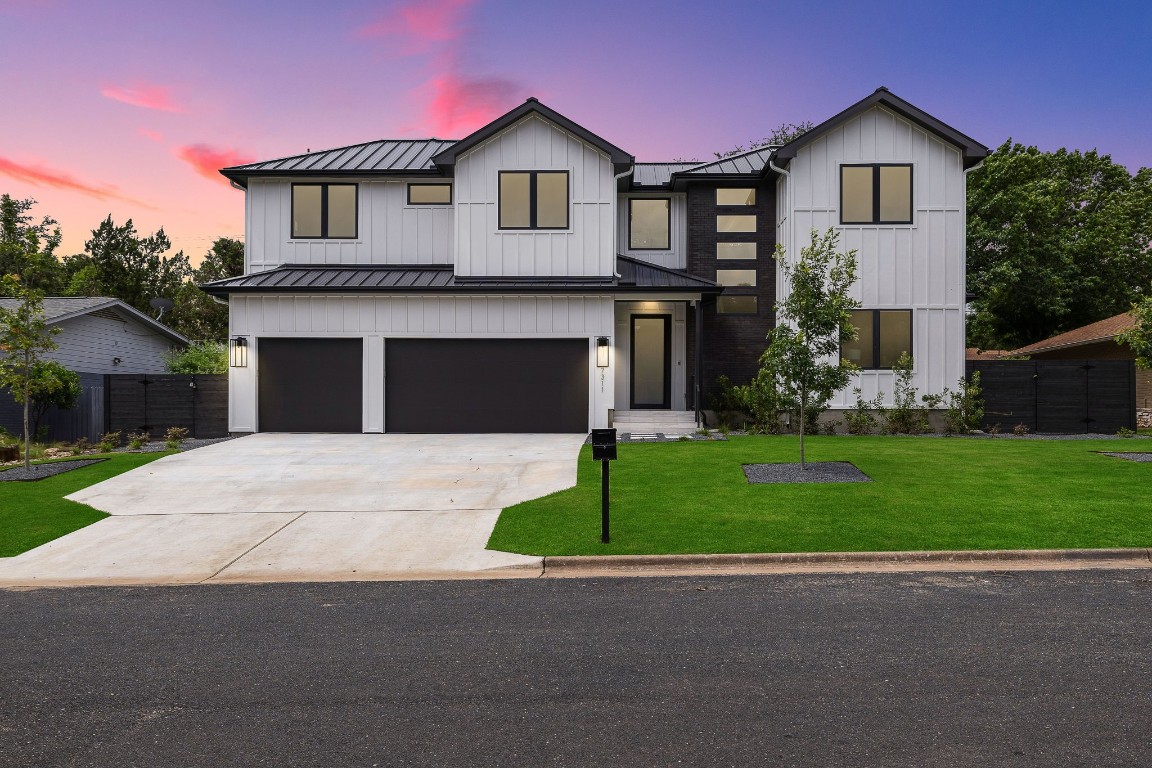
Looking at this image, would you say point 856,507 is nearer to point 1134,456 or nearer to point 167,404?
point 1134,456

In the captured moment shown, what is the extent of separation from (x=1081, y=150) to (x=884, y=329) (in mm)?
30372

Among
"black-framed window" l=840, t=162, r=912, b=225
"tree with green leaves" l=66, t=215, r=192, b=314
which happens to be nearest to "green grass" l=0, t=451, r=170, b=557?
"black-framed window" l=840, t=162, r=912, b=225

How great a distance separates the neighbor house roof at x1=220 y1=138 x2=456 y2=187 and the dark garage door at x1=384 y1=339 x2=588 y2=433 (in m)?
5.09

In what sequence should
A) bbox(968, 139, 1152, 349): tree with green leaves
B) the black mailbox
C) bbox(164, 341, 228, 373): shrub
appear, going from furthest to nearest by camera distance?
bbox(968, 139, 1152, 349): tree with green leaves, bbox(164, 341, 228, 373): shrub, the black mailbox

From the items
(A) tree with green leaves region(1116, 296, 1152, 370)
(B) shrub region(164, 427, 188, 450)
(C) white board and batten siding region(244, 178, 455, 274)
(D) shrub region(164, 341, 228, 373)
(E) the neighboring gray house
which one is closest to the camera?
(A) tree with green leaves region(1116, 296, 1152, 370)

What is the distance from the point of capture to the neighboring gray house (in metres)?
18.7

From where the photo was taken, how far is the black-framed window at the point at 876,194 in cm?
1820

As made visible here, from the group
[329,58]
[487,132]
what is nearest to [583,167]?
[487,132]

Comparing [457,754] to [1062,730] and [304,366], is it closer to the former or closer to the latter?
[1062,730]

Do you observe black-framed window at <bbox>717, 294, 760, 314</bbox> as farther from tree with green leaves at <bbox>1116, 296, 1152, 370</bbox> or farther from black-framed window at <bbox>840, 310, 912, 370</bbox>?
tree with green leaves at <bbox>1116, 296, 1152, 370</bbox>

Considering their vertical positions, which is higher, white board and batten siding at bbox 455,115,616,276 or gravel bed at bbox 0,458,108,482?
white board and batten siding at bbox 455,115,616,276

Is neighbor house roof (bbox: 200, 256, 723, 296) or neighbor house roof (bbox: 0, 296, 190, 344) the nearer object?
neighbor house roof (bbox: 200, 256, 723, 296)

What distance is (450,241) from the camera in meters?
19.6

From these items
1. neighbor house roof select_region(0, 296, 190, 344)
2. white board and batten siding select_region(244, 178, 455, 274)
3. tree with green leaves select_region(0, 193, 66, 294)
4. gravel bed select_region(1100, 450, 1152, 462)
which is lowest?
gravel bed select_region(1100, 450, 1152, 462)
